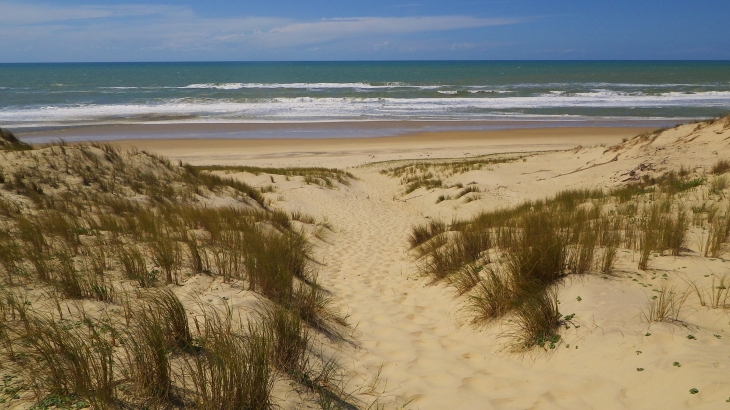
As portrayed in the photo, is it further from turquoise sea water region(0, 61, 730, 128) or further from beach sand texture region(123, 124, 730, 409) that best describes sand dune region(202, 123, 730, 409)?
turquoise sea water region(0, 61, 730, 128)

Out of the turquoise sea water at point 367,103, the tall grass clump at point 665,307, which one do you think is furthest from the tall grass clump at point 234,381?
the turquoise sea water at point 367,103

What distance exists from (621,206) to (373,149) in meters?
20.0

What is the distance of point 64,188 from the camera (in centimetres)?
1048

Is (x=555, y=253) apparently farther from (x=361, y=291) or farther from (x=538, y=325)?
(x=361, y=291)

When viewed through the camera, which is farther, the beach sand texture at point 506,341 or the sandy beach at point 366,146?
the sandy beach at point 366,146

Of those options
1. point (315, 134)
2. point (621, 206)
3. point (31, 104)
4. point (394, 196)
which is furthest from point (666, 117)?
point (31, 104)

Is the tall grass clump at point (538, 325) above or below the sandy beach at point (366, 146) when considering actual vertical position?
above

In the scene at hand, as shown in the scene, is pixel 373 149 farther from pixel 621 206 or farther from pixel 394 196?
pixel 621 206

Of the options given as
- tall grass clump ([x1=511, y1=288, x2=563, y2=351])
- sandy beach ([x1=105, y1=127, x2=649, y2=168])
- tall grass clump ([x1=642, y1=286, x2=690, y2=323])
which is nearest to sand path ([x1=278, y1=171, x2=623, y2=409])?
tall grass clump ([x1=511, y1=288, x2=563, y2=351])

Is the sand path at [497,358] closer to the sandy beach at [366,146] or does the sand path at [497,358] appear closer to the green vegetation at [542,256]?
Result: the green vegetation at [542,256]

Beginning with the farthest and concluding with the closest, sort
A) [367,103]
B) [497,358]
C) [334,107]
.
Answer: [367,103] → [334,107] → [497,358]

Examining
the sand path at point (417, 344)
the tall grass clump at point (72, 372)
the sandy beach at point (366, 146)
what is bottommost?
the sandy beach at point (366, 146)

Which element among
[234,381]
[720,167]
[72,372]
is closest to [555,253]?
[234,381]

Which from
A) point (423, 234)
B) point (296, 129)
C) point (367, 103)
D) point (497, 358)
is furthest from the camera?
point (367, 103)
